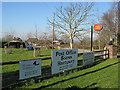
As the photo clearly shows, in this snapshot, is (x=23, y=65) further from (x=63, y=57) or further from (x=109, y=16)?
(x=109, y=16)

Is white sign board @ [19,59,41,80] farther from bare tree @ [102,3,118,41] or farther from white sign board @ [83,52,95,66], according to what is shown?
bare tree @ [102,3,118,41]

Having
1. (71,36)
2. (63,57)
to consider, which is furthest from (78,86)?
(71,36)

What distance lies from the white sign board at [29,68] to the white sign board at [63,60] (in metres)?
0.95

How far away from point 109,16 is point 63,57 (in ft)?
63.0

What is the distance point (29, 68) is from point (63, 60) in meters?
1.96

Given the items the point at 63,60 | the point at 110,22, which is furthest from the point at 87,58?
the point at 110,22

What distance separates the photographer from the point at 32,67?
4.27 meters

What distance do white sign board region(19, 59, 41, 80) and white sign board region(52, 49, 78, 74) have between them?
0.95 m

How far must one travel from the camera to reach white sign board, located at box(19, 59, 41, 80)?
3939mm

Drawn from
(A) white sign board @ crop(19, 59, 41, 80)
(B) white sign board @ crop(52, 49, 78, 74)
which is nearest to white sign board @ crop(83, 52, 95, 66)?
(B) white sign board @ crop(52, 49, 78, 74)

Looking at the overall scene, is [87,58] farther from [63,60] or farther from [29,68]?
[29,68]

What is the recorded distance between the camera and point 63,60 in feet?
18.4

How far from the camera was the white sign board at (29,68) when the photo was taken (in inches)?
155

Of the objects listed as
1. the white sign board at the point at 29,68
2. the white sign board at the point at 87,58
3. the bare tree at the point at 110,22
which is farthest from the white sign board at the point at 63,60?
the bare tree at the point at 110,22
